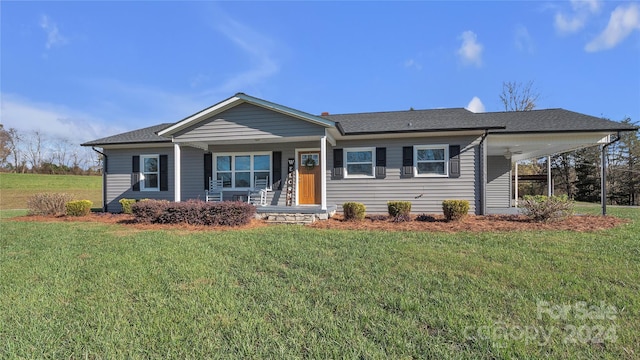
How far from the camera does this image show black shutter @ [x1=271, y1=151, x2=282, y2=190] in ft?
36.0

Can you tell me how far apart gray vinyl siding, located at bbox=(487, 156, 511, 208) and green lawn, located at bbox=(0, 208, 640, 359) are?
25.1ft

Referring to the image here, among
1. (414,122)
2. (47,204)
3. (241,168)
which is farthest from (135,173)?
(414,122)

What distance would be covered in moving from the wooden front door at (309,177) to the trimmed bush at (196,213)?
285cm

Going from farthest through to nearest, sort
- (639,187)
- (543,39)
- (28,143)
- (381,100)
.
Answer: (28,143) < (381,100) < (639,187) < (543,39)

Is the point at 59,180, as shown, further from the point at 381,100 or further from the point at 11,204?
the point at 381,100

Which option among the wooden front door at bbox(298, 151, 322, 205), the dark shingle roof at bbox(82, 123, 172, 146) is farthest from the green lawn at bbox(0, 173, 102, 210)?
the wooden front door at bbox(298, 151, 322, 205)

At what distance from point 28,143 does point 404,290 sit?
49.8m

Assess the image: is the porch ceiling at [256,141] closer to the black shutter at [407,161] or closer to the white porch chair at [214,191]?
the white porch chair at [214,191]

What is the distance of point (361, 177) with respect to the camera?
1052 centimetres

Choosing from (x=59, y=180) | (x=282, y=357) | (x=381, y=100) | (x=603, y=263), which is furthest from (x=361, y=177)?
(x=59, y=180)

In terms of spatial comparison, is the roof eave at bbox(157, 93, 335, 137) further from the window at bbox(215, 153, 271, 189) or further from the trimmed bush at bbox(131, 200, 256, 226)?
the trimmed bush at bbox(131, 200, 256, 226)

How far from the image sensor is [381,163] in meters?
10.3

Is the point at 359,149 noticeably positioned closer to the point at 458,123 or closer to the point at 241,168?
the point at 458,123

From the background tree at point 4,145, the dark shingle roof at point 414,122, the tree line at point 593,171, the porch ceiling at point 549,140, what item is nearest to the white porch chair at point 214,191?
the dark shingle roof at point 414,122
